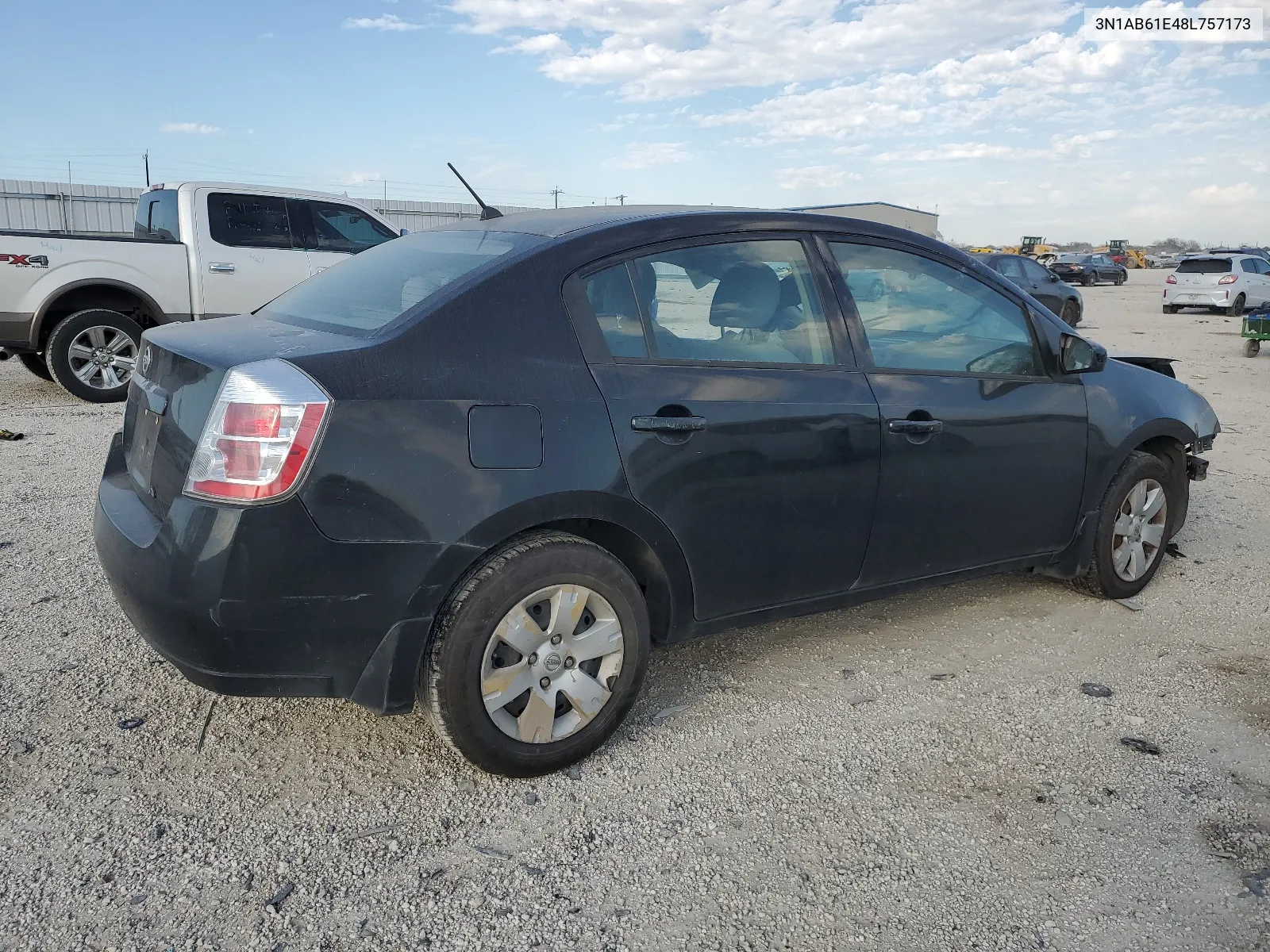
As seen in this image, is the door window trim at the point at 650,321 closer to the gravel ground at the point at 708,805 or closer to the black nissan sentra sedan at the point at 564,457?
the black nissan sentra sedan at the point at 564,457

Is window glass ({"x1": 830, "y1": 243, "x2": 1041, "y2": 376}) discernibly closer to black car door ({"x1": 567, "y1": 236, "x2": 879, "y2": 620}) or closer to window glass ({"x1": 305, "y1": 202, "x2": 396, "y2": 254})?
black car door ({"x1": 567, "y1": 236, "x2": 879, "y2": 620})

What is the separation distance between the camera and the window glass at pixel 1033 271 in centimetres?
1973

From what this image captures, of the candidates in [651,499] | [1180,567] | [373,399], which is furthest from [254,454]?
[1180,567]

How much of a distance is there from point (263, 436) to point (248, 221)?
25.8ft

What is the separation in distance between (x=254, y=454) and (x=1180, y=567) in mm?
4605

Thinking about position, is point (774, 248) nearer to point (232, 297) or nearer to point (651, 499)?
point (651, 499)

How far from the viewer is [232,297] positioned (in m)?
9.40

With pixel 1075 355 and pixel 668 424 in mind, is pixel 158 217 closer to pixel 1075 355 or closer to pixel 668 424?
pixel 668 424

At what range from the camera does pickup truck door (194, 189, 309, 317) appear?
931 cm

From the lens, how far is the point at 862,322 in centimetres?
359

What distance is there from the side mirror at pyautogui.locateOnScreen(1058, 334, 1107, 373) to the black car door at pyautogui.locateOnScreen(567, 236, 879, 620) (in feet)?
3.62

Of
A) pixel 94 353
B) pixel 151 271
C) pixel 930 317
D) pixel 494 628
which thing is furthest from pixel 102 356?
pixel 930 317

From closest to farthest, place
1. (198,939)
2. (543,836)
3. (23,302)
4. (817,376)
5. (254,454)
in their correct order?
1. (198,939)
2. (254,454)
3. (543,836)
4. (817,376)
5. (23,302)

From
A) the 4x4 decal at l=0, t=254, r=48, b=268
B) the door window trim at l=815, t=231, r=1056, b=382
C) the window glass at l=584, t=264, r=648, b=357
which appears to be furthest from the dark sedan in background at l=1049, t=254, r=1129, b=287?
the window glass at l=584, t=264, r=648, b=357
